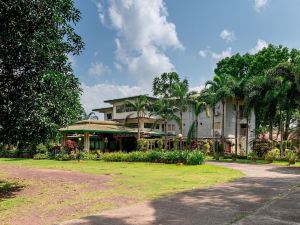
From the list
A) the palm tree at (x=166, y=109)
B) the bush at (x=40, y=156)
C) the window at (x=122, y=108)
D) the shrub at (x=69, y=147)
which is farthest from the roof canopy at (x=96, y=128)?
the window at (x=122, y=108)

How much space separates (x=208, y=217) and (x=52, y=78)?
6836 mm

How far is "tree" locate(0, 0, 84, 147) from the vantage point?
1162 centimetres

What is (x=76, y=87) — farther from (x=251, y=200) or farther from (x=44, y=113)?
(x=251, y=200)

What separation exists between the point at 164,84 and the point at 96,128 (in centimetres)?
1522

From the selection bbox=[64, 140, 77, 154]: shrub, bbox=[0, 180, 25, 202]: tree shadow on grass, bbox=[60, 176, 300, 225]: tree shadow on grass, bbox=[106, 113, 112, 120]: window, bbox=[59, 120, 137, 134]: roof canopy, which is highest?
bbox=[106, 113, 112, 120]: window

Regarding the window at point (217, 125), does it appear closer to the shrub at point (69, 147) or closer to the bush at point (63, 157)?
the shrub at point (69, 147)

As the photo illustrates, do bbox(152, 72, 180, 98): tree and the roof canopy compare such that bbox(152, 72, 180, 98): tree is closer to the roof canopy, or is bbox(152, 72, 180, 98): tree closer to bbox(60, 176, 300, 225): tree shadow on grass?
the roof canopy

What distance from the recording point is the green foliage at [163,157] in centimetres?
2942

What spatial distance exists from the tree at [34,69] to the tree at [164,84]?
4102 cm

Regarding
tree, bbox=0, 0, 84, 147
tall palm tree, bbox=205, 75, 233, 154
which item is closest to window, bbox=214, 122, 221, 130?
tall palm tree, bbox=205, 75, 233, 154

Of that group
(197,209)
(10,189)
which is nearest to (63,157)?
(10,189)

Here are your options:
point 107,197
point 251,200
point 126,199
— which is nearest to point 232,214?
point 251,200

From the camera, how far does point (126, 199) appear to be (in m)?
12.4

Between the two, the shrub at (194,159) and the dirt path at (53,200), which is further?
the shrub at (194,159)
